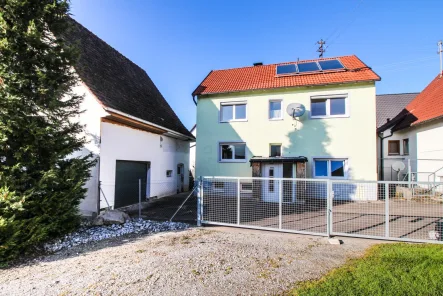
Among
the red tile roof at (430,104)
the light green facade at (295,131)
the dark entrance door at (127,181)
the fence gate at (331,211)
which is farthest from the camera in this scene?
the red tile roof at (430,104)

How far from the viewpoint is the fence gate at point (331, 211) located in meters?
6.17

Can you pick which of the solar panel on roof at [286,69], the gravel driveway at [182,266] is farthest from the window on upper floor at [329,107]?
the gravel driveway at [182,266]

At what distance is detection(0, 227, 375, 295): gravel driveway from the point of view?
11.6 ft

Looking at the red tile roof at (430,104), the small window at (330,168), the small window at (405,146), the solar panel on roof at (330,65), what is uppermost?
the solar panel on roof at (330,65)

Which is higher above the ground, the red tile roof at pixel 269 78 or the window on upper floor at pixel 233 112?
the red tile roof at pixel 269 78

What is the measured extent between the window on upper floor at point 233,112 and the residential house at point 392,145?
32.5 ft

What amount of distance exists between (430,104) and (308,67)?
7.87 meters

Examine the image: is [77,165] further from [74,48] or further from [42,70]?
[74,48]

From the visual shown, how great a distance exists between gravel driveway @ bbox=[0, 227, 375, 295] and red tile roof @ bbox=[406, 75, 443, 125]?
11.5 m

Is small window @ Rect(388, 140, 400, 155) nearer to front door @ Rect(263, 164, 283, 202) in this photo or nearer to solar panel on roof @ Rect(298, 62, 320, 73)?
solar panel on roof @ Rect(298, 62, 320, 73)

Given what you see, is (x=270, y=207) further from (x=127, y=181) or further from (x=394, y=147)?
(x=394, y=147)

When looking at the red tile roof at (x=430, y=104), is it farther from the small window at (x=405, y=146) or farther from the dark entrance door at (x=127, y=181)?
the dark entrance door at (x=127, y=181)

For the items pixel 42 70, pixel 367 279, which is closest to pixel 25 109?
pixel 42 70

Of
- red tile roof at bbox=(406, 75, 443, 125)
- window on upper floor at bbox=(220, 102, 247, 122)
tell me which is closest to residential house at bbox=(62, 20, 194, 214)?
window on upper floor at bbox=(220, 102, 247, 122)
